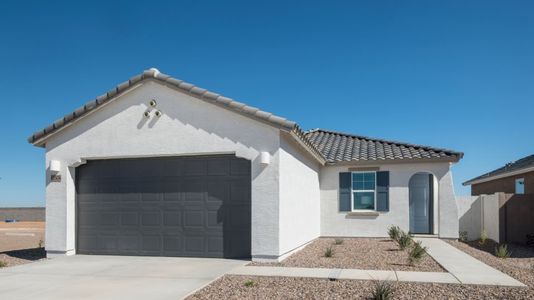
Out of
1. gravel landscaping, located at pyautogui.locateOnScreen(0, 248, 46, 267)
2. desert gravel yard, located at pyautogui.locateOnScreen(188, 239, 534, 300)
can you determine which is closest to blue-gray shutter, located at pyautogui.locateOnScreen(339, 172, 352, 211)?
desert gravel yard, located at pyautogui.locateOnScreen(188, 239, 534, 300)

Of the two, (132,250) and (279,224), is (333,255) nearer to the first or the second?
(279,224)

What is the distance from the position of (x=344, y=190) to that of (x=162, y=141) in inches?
313

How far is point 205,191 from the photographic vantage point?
436 inches

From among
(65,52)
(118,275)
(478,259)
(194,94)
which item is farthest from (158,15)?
(478,259)

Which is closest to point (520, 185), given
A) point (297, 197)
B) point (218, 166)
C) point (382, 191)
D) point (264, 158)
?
point (382, 191)

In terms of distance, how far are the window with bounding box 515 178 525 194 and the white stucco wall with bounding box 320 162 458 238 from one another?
5963 millimetres

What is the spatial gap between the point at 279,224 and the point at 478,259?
5481mm

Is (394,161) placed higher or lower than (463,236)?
higher

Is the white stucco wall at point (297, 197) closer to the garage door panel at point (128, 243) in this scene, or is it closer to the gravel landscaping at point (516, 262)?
the garage door panel at point (128, 243)

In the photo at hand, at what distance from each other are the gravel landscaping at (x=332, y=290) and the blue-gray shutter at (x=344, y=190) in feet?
27.9

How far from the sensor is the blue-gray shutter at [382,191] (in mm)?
15852

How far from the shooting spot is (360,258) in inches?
425

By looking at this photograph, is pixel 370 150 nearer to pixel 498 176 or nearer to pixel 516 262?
pixel 516 262

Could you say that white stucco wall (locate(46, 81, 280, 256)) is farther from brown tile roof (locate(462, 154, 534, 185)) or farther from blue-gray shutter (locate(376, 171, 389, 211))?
brown tile roof (locate(462, 154, 534, 185))
